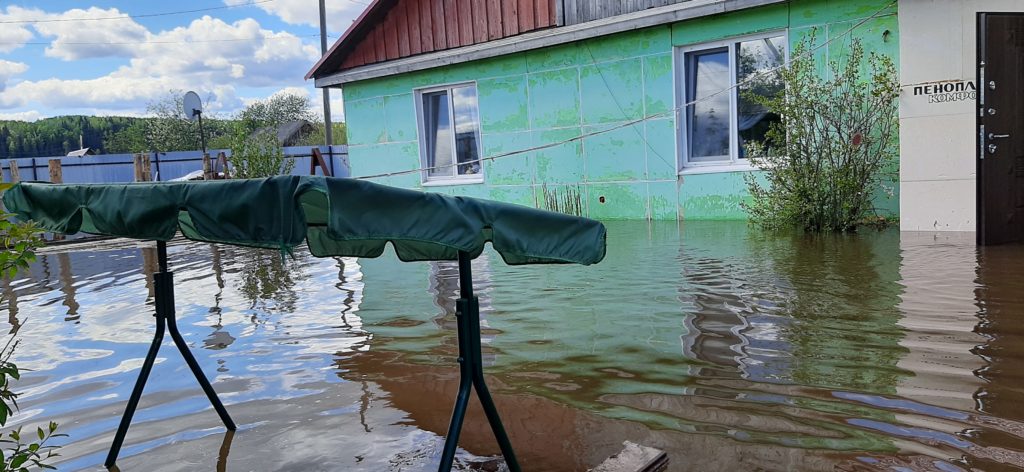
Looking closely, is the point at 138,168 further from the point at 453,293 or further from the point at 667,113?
the point at 453,293

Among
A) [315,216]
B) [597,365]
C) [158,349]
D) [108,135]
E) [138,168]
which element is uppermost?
[108,135]

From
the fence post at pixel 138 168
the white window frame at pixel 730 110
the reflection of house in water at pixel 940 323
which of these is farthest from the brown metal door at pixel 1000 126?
the fence post at pixel 138 168

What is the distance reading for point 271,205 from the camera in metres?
2.46

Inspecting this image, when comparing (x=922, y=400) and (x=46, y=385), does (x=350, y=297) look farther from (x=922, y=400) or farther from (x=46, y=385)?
(x=922, y=400)

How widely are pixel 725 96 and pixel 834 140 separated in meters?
1.99

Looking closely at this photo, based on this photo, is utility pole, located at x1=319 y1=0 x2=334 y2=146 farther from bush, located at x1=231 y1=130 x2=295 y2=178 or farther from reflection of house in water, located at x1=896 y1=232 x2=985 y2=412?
reflection of house in water, located at x1=896 y1=232 x2=985 y2=412

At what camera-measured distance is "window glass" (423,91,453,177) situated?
14.5 metres

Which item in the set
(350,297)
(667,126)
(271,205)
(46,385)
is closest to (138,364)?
(46,385)

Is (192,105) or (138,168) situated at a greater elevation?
(192,105)

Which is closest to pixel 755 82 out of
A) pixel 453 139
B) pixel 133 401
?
pixel 453 139

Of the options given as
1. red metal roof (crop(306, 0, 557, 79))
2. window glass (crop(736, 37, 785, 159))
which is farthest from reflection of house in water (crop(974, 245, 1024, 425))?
red metal roof (crop(306, 0, 557, 79))

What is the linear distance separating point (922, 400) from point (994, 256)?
415cm

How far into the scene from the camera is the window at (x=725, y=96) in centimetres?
1016

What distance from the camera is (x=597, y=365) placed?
463 cm
